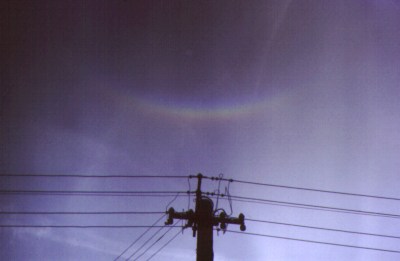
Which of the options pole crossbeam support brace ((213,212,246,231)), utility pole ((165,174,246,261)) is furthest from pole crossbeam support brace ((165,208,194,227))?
pole crossbeam support brace ((213,212,246,231))

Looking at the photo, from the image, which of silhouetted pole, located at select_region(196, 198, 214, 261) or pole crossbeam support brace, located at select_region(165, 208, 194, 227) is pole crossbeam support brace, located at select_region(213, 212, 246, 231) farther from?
pole crossbeam support brace, located at select_region(165, 208, 194, 227)

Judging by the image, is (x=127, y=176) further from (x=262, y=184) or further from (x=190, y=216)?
(x=262, y=184)

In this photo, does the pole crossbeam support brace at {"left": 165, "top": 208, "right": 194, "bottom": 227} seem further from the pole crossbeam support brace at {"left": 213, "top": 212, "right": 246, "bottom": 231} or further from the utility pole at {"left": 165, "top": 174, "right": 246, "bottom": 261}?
the pole crossbeam support brace at {"left": 213, "top": 212, "right": 246, "bottom": 231}

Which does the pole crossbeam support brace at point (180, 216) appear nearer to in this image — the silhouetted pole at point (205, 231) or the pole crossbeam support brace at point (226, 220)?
the silhouetted pole at point (205, 231)

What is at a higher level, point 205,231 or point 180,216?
point 180,216

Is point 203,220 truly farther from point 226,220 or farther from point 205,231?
point 226,220

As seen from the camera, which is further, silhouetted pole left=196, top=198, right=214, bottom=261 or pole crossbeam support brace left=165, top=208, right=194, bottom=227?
pole crossbeam support brace left=165, top=208, right=194, bottom=227

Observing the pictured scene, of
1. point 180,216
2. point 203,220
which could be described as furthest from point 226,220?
point 180,216

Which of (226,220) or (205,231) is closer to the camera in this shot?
(205,231)
